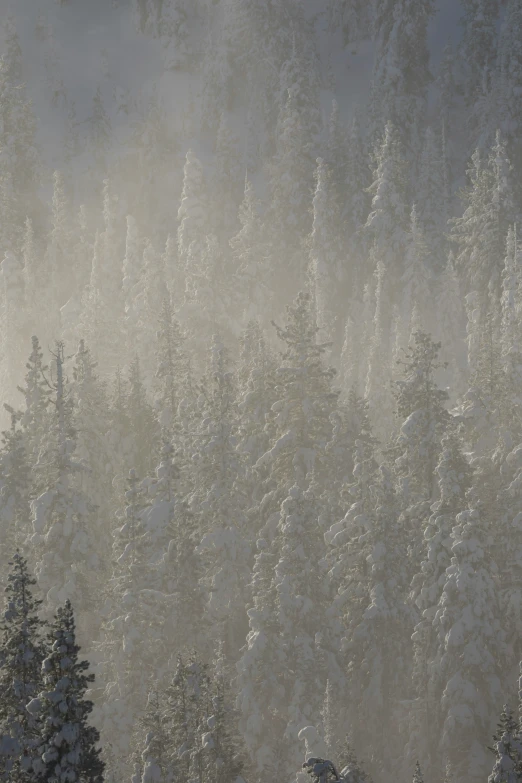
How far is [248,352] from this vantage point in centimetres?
5269

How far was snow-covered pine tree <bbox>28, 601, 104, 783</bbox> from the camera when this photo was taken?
1672 cm

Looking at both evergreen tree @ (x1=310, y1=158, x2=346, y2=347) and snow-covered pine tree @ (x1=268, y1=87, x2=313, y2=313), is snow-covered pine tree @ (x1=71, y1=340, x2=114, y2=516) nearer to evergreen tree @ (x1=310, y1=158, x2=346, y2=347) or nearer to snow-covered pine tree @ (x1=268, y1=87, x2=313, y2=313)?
evergreen tree @ (x1=310, y1=158, x2=346, y2=347)

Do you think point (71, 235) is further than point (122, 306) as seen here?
Yes

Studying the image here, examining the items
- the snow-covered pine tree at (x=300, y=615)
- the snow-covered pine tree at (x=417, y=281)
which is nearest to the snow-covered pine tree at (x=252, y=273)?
the snow-covered pine tree at (x=417, y=281)

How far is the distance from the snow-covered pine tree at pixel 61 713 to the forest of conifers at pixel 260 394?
67mm

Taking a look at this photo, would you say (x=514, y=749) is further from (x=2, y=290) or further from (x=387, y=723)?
(x=2, y=290)

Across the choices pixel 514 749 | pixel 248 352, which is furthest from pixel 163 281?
pixel 514 749

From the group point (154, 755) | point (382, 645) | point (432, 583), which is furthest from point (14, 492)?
point (154, 755)

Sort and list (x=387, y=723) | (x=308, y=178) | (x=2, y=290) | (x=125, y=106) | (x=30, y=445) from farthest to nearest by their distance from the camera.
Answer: (x=125, y=106), (x=2, y=290), (x=308, y=178), (x=30, y=445), (x=387, y=723)

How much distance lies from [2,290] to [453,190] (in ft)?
142

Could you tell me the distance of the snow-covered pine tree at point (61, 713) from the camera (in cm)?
1672

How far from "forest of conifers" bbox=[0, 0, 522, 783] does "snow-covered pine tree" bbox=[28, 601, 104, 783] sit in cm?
7

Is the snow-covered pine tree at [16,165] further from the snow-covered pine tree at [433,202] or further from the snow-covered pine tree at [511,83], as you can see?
the snow-covered pine tree at [511,83]

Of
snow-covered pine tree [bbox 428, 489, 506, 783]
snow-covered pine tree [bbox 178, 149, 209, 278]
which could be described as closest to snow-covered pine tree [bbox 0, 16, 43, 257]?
snow-covered pine tree [bbox 178, 149, 209, 278]
